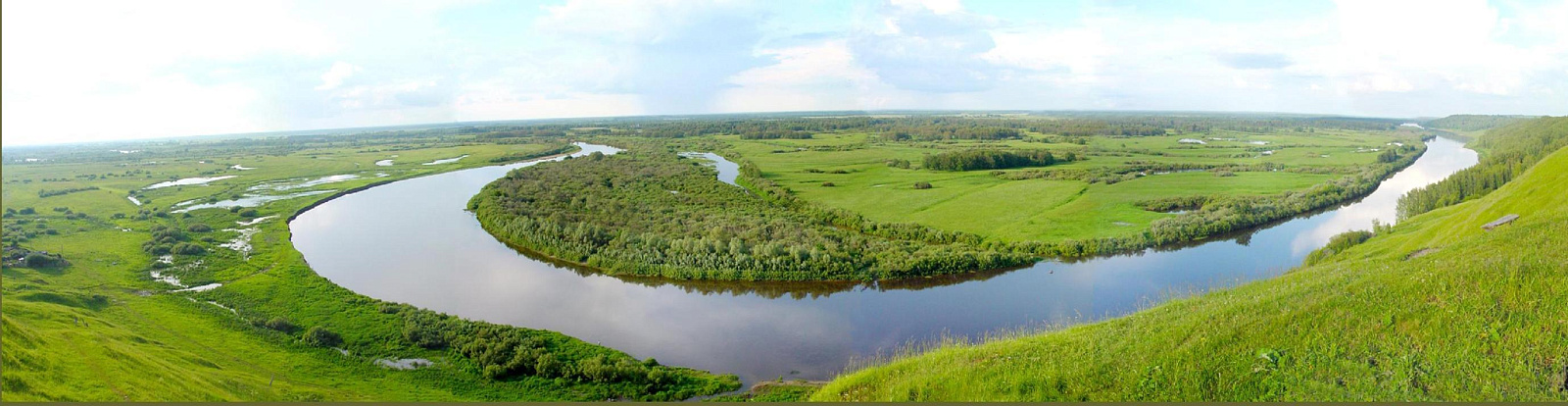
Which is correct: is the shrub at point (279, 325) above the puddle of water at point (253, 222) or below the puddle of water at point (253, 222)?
below

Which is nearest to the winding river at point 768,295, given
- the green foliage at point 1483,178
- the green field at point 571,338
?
the green field at point 571,338

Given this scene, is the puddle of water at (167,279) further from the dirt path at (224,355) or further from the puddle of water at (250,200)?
the puddle of water at (250,200)

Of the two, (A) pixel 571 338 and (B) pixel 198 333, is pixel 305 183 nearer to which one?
(B) pixel 198 333

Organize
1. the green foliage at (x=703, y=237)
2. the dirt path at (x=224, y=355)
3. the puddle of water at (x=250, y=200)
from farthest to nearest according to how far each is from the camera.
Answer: the puddle of water at (x=250, y=200), the green foliage at (x=703, y=237), the dirt path at (x=224, y=355)

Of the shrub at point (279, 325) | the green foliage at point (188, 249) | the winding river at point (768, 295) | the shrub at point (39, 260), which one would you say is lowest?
the winding river at point (768, 295)

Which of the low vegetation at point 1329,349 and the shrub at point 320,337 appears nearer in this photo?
the low vegetation at point 1329,349

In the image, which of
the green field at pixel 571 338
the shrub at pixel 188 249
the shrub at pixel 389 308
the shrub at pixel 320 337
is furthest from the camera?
the shrub at pixel 188 249
